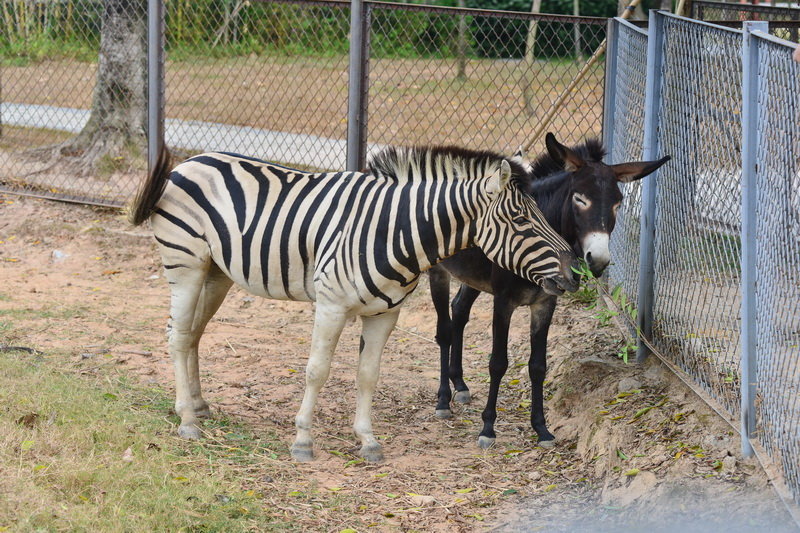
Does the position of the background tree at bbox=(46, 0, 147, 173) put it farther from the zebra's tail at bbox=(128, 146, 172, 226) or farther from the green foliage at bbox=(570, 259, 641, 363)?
the green foliage at bbox=(570, 259, 641, 363)

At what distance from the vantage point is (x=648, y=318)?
222 inches

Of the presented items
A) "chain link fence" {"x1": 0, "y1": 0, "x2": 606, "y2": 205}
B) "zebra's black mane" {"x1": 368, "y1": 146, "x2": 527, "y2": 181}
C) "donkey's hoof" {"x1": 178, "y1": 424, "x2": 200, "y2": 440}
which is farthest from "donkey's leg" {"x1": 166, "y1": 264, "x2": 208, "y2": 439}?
"chain link fence" {"x1": 0, "y1": 0, "x2": 606, "y2": 205}

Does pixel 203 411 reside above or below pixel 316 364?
below

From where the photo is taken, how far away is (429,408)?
239 inches

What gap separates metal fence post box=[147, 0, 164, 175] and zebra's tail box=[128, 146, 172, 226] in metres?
3.75

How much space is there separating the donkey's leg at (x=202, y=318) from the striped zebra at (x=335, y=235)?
1 cm

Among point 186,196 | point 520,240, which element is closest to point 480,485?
point 520,240

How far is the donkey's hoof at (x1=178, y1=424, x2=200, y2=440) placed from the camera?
16.8 feet

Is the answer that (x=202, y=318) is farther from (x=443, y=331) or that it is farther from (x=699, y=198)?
(x=699, y=198)

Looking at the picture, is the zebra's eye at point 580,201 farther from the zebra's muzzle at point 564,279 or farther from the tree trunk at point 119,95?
the tree trunk at point 119,95

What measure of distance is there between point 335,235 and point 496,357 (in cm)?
125

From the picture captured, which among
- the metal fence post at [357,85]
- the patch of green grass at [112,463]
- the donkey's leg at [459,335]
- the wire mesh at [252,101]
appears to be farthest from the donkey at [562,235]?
the wire mesh at [252,101]

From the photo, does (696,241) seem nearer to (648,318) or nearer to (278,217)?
(648,318)

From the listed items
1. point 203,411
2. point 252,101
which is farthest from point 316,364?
point 252,101
